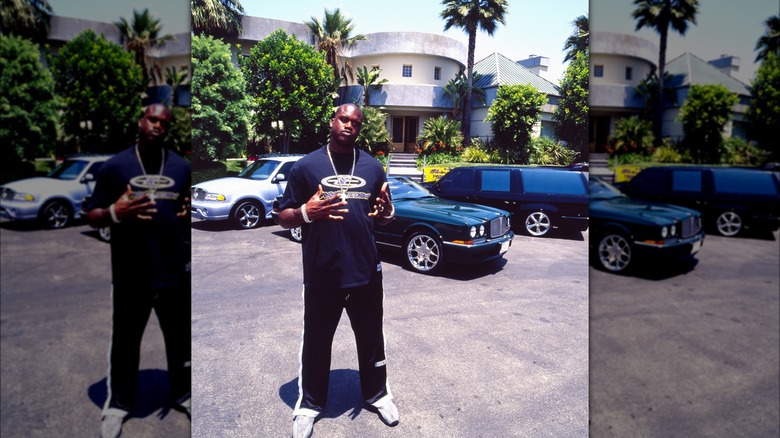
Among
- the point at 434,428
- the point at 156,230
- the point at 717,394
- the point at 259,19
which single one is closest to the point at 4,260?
the point at 156,230

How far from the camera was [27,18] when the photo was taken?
6.44 ft

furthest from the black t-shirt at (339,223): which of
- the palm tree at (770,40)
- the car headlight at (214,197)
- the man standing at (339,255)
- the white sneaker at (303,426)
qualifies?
the palm tree at (770,40)

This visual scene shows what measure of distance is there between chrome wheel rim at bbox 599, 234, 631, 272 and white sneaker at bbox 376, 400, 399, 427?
46.9 inches

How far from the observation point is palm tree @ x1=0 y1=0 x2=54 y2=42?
1924 millimetres

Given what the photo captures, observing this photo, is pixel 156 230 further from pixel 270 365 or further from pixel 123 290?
pixel 270 365

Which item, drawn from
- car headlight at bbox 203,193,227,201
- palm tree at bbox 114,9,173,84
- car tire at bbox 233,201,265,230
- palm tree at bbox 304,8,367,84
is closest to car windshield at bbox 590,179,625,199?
palm tree at bbox 304,8,367,84

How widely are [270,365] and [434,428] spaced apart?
77cm

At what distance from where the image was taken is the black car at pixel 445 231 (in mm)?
2221

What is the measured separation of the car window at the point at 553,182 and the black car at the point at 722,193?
0.26 m

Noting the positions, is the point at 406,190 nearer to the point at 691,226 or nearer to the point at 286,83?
the point at 286,83

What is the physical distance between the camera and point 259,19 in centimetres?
213

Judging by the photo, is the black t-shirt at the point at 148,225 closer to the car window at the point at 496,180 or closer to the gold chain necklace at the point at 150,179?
the gold chain necklace at the point at 150,179

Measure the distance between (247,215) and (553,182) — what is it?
1.49 meters

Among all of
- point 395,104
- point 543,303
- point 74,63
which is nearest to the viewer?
point 74,63
